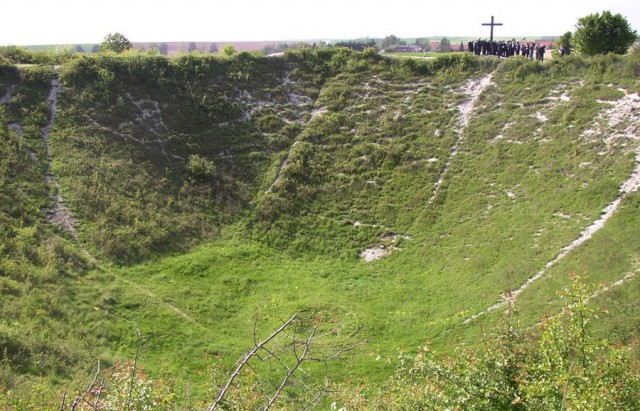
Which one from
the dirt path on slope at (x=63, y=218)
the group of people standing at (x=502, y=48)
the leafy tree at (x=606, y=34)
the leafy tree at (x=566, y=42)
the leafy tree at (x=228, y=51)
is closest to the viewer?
the dirt path on slope at (x=63, y=218)

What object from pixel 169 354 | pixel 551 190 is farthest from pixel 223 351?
pixel 551 190

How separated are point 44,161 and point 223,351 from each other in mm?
21784

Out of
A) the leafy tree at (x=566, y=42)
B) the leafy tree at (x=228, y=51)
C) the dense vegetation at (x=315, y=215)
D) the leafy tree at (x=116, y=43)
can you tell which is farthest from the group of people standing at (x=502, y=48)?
the leafy tree at (x=116, y=43)

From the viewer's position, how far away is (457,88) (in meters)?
45.6

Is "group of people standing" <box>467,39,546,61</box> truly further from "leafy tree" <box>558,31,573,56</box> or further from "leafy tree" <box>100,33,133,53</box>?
"leafy tree" <box>100,33,133,53</box>

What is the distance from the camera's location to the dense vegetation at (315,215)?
20.4 meters

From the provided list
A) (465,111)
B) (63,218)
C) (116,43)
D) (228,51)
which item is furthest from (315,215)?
(116,43)

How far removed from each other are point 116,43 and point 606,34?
55.9 metres

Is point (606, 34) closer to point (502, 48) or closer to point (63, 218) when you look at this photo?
point (502, 48)

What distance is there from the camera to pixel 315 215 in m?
36.4

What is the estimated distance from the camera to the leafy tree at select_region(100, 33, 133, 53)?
58.2 metres

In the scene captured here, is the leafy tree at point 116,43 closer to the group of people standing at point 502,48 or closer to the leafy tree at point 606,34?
the group of people standing at point 502,48

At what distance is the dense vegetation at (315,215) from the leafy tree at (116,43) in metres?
15.2

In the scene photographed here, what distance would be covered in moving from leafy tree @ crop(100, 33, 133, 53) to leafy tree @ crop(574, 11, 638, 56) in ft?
170
